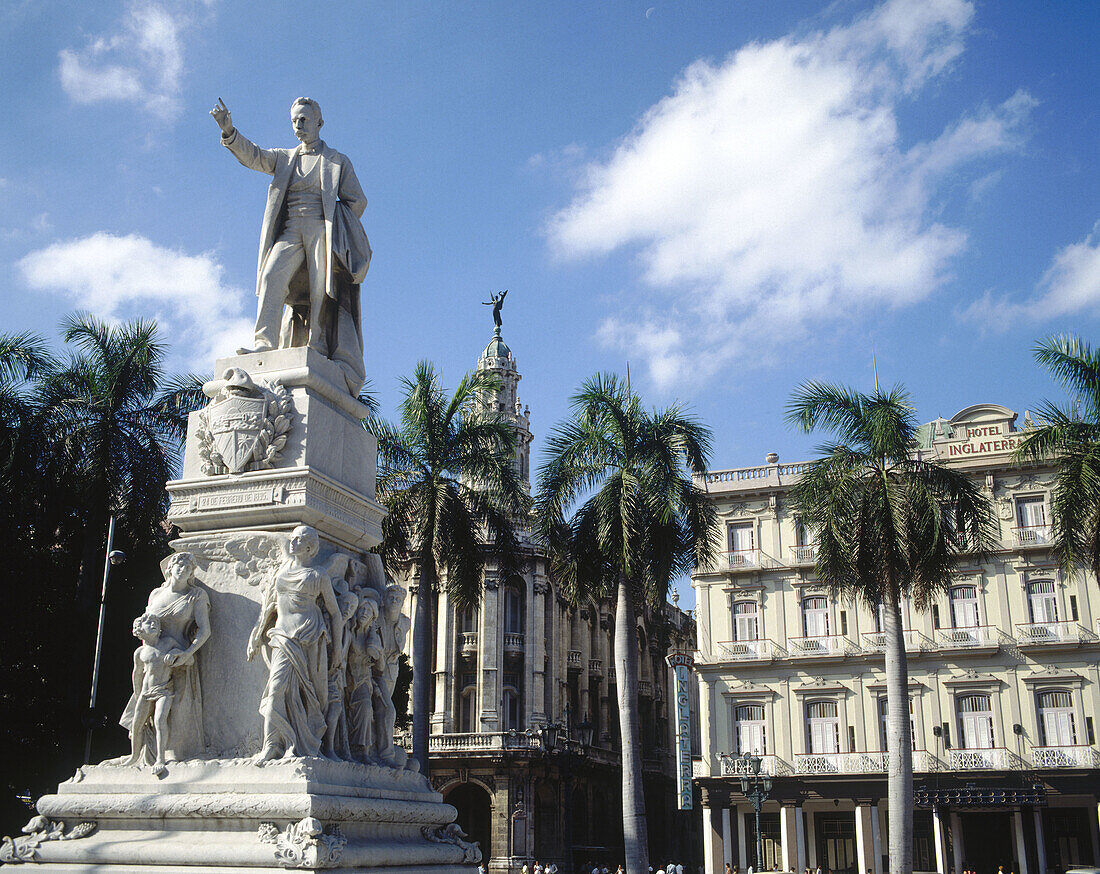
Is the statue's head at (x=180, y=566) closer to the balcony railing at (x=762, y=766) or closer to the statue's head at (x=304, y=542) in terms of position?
the statue's head at (x=304, y=542)

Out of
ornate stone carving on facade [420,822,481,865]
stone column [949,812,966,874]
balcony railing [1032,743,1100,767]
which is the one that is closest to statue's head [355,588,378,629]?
ornate stone carving on facade [420,822,481,865]

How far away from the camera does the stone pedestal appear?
19.6 feet

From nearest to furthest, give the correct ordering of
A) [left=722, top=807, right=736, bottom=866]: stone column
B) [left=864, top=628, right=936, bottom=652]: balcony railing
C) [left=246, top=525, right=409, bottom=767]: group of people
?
1. [left=246, top=525, right=409, bottom=767]: group of people
2. [left=864, top=628, right=936, bottom=652]: balcony railing
3. [left=722, top=807, right=736, bottom=866]: stone column

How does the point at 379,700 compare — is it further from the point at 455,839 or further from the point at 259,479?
the point at 259,479

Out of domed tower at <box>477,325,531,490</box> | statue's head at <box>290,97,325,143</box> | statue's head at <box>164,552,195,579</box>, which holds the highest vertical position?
domed tower at <box>477,325,531,490</box>

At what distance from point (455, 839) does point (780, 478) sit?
37.8 meters

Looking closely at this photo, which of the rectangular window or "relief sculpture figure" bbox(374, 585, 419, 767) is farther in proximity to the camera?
the rectangular window

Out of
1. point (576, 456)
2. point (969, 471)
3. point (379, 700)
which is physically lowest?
point (379, 700)

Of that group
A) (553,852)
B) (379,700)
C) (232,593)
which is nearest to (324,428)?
(232,593)

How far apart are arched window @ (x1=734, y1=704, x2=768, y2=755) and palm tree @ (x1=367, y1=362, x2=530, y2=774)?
19381 millimetres

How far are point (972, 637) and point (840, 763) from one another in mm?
6821

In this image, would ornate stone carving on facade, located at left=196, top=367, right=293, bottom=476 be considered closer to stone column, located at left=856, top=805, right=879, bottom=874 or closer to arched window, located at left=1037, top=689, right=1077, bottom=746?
stone column, located at left=856, top=805, right=879, bottom=874

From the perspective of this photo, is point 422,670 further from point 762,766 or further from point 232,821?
point 762,766

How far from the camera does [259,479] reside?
277 inches
